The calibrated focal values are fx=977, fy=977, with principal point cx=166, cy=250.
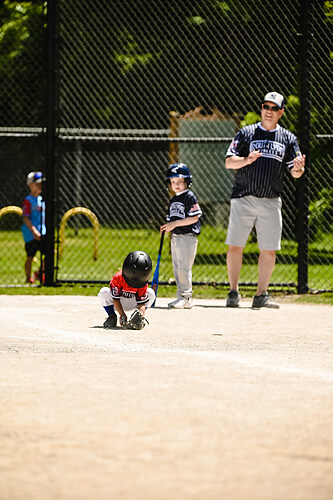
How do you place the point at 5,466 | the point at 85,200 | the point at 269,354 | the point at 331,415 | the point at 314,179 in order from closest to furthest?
the point at 5,466 → the point at 331,415 → the point at 269,354 → the point at 314,179 → the point at 85,200

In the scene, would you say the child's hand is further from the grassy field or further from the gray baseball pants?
the grassy field

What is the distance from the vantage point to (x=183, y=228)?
9.02 metres

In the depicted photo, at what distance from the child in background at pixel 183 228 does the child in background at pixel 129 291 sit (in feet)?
4.58

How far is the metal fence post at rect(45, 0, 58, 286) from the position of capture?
416 inches

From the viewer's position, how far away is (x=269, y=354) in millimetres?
6297

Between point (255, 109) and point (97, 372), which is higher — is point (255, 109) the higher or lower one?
the higher one

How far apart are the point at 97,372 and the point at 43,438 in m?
1.50

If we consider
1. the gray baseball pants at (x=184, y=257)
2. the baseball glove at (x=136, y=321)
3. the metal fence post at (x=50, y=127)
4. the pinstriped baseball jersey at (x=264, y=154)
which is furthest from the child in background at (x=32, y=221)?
the baseball glove at (x=136, y=321)

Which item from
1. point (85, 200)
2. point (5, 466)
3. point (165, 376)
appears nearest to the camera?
point (5, 466)

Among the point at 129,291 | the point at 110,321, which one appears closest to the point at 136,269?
the point at 129,291

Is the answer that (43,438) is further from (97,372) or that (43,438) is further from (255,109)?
(255,109)

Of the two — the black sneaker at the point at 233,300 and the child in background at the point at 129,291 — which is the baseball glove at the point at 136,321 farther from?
the black sneaker at the point at 233,300

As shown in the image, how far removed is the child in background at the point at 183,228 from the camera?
8953 mm

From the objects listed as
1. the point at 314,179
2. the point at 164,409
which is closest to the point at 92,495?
the point at 164,409
